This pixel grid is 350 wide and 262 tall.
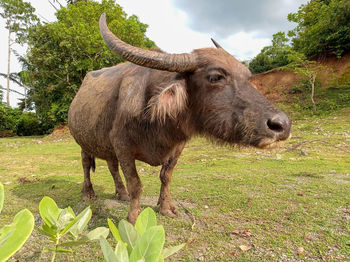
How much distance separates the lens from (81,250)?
7.11ft

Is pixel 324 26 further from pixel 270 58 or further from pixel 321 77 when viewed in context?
pixel 270 58

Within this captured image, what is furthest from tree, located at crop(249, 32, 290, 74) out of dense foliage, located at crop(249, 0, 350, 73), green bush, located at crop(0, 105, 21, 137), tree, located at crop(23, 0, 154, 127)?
green bush, located at crop(0, 105, 21, 137)

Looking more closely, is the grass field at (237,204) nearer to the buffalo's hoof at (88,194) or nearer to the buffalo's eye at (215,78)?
the buffalo's hoof at (88,194)

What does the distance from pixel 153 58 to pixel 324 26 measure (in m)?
18.0

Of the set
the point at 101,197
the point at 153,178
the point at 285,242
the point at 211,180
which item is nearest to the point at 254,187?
the point at 211,180

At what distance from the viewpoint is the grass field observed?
2.14 metres

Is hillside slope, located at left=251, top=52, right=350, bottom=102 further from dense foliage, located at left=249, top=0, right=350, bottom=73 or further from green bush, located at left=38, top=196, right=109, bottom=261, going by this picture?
green bush, located at left=38, top=196, right=109, bottom=261

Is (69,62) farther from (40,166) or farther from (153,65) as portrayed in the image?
(153,65)

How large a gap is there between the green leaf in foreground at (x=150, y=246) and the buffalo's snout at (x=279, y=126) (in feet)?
5.00

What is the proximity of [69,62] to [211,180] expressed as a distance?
1574 centimetres

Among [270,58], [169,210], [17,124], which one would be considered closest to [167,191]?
[169,210]

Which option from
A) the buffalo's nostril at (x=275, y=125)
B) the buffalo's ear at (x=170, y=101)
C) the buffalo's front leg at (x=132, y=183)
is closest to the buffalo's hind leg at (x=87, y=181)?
the buffalo's front leg at (x=132, y=183)

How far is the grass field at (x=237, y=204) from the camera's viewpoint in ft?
7.02

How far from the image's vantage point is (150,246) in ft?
1.60
